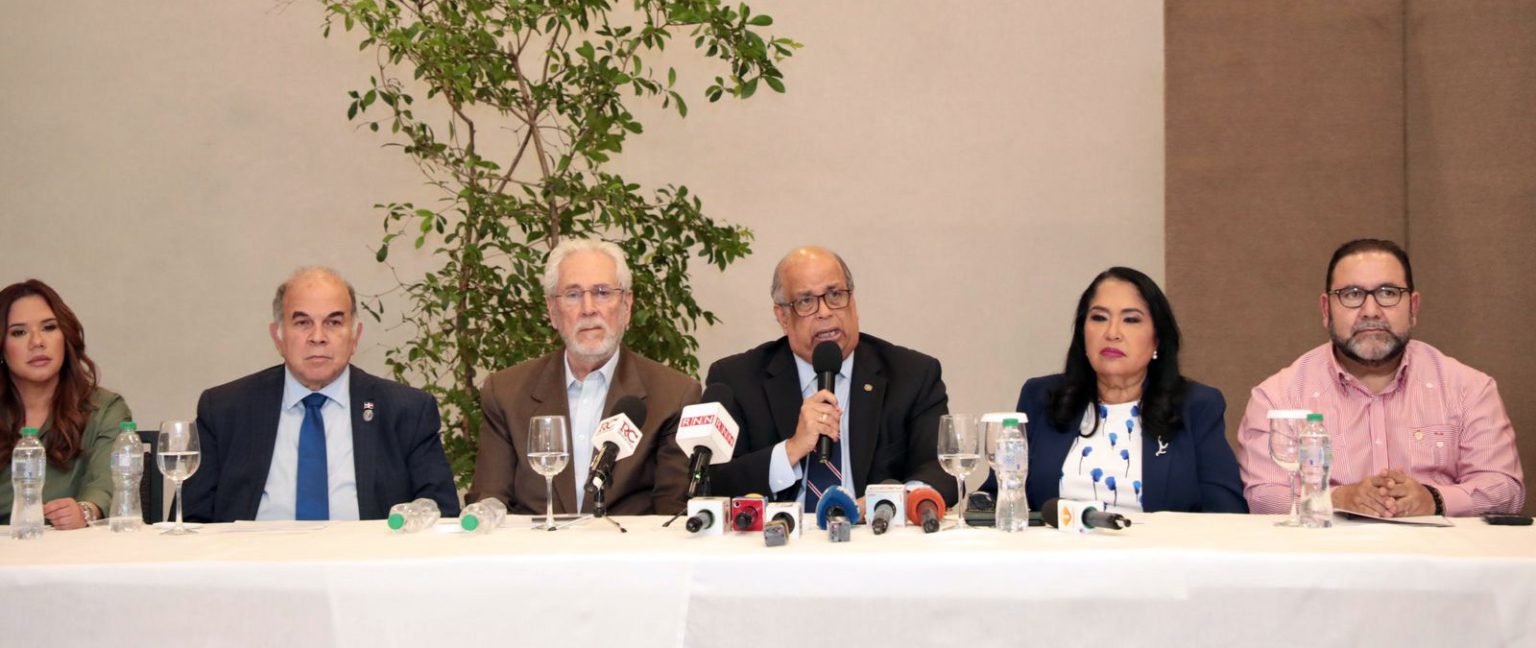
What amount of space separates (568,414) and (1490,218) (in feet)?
10.6

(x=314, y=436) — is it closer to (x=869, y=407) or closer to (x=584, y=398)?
(x=584, y=398)

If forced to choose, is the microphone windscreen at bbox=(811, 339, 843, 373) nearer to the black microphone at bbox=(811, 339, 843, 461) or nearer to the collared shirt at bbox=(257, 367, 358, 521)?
the black microphone at bbox=(811, 339, 843, 461)

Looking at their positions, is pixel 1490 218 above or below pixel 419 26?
below

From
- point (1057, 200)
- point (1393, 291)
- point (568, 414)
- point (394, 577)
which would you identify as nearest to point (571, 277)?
point (568, 414)

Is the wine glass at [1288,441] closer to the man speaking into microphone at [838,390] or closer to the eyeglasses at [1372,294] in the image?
the eyeglasses at [1372,294]

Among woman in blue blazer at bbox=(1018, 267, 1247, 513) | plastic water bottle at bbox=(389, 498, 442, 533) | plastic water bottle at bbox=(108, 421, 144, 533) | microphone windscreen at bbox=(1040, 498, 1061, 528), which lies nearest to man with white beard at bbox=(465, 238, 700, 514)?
plastic water bottle at bbox=(389, 498, 442, 533)

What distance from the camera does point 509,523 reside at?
2779 mm

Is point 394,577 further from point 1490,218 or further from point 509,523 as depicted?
point 1490,218

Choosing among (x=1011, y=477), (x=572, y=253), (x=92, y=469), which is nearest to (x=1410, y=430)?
(x=1011, y=477)

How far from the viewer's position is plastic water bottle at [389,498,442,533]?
263 centimetres

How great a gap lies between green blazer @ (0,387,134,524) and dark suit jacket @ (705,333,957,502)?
63.5 inches

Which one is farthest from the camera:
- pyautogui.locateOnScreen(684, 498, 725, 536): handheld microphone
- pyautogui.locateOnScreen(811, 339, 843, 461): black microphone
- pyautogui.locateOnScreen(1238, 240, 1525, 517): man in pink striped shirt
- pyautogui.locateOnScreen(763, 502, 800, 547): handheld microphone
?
pyautogui.locateOnScreen(1238, 240, 1525, 517): man in pink striped shirt

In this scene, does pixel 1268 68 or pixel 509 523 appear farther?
pixel 1268 68

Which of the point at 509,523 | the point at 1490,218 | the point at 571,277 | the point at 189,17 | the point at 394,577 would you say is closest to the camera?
the point at 394,577
